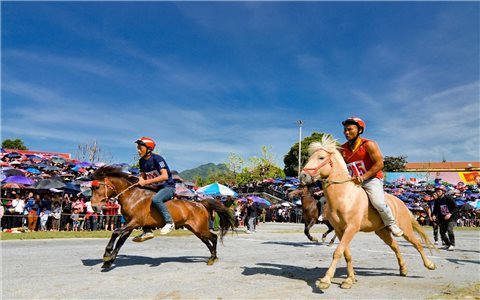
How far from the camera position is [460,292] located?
5.64 m

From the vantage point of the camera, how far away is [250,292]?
5.46 metres

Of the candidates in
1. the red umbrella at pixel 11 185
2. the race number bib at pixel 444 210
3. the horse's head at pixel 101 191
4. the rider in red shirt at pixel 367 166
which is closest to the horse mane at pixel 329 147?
the rider in red shirt at pixel 367 166

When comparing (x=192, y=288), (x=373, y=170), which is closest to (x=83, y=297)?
(x=192, y=288)

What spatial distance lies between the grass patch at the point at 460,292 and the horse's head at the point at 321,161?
7.70 feet

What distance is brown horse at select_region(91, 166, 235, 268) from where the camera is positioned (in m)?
7.70

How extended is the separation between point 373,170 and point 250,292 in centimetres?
290

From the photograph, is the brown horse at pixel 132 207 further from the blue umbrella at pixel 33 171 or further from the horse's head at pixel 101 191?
the blue umbrella at pixel 33 171

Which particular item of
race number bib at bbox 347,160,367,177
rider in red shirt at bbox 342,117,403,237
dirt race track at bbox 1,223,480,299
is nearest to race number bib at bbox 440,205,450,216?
dirt race track at bbox 1,223,480,299

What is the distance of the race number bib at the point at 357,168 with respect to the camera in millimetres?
6758

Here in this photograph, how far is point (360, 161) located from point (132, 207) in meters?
4.65

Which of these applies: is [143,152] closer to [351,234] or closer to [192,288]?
[192,288]

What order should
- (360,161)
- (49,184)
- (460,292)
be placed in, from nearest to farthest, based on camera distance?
1. (460,292)
2. (360,161)
3. (49,184)

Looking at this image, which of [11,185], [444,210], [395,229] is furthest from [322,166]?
[11,185]

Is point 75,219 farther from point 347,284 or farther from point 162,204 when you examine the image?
point 347,284
